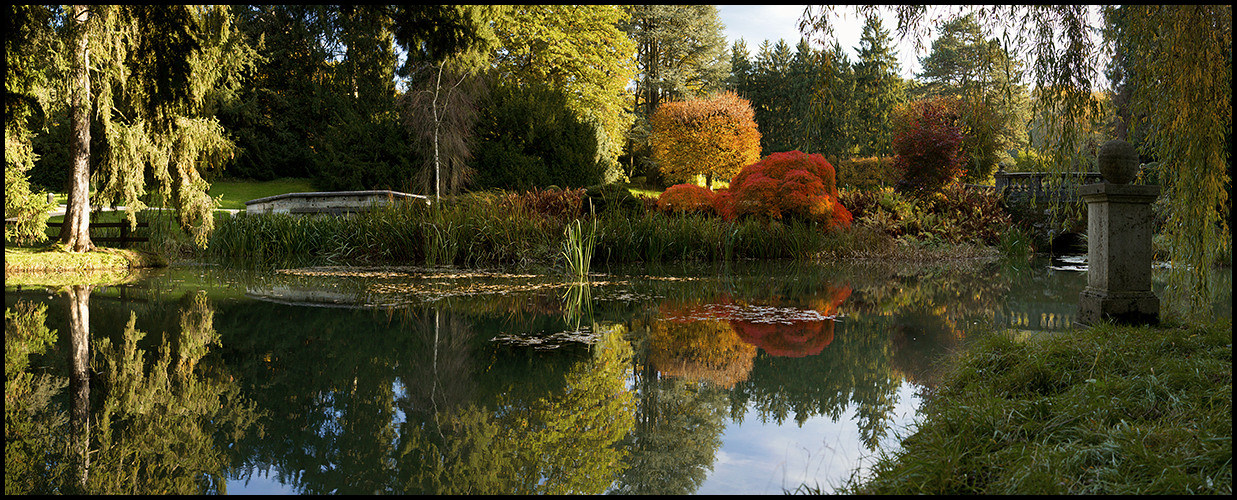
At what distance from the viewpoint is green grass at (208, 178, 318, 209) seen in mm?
20781

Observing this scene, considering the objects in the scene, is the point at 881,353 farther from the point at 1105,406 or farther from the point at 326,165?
the point at 326,165

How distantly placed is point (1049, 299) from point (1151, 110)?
2.94 metres

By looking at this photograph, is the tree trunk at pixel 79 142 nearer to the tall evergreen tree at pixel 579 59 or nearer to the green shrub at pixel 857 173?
the tall evergreen tree at pixel 579 59

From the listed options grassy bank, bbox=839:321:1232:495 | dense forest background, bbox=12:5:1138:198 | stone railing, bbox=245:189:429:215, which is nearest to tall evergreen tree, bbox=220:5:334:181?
dense forest background, bbox=12:5:1138:198

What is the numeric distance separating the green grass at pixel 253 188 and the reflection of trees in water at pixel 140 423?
17.8m

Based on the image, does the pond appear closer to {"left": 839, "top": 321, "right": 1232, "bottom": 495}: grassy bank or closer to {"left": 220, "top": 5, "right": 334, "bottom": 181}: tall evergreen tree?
{"left": 839, "top": 321, "right": 1232, "bottom": 495}: grassy bank

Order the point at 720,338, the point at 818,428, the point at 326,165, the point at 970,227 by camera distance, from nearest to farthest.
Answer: the point at 818,428, the point at 720,338, the point at 970,227, the point at 326,165

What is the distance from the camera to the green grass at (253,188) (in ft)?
68.2

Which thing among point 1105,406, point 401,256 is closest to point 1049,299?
point 1105,406

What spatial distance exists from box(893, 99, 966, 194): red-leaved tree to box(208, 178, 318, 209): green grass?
15928 mm

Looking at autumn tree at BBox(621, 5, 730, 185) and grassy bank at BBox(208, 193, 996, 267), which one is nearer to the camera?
grassy bank at BBox(208, 193, 996, 267)

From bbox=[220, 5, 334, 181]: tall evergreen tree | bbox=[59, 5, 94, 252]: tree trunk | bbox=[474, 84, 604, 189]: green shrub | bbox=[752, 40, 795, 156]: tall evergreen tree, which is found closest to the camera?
bbox=[59, 5, 94, 252]: tree trunk

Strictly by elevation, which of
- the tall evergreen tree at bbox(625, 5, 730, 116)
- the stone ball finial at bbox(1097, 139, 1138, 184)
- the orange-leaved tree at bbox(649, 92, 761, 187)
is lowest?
the stone ball finial at bbox(1097, 139, 1138, 184)

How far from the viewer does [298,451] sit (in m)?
2.39
